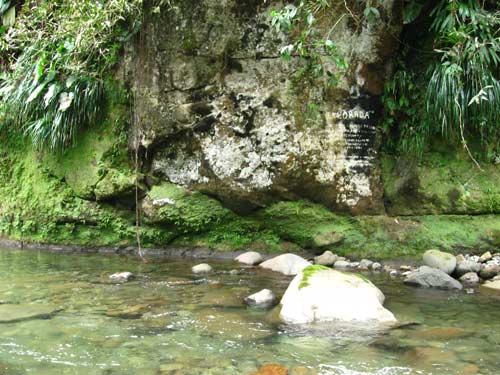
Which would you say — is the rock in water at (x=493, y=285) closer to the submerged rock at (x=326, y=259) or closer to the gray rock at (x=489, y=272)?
the gray rock at (x=489, y=272)

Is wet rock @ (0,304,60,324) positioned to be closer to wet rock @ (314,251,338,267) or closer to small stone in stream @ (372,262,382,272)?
wet rock @ (314,251,338,267)

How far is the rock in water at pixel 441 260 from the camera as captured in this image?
5148mm

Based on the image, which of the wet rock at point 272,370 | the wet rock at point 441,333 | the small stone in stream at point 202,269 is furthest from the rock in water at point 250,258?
the wet rock at point 272,370

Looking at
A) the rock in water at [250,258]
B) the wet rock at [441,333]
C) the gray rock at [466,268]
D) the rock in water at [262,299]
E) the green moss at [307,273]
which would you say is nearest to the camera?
the wet rock at [441,333]

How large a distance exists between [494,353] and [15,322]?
3.28 meters

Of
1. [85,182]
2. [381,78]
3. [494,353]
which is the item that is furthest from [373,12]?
[85,182]

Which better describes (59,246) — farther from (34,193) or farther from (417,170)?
(417,170)

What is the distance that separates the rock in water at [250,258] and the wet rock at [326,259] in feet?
2.35

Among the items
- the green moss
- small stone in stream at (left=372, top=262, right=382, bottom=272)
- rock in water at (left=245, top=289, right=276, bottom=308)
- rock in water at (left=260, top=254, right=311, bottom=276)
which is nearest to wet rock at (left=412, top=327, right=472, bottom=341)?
the green moss

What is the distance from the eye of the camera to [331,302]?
143 inches

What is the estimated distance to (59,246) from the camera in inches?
275

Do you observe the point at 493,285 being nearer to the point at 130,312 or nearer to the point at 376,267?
the point at 376,267

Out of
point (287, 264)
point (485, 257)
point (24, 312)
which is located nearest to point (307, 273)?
point (287, 264)

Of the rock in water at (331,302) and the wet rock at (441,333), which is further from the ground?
the rock in water at (331,302)
